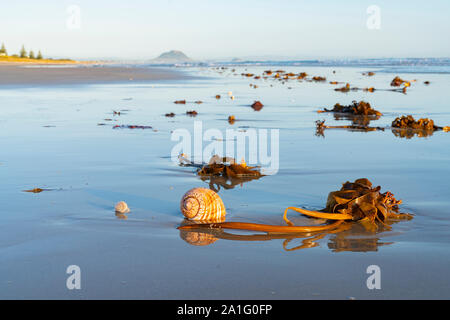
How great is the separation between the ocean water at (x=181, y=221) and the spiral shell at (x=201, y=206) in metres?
0.16

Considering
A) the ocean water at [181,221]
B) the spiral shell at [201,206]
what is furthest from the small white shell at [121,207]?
the spiral shell at [201,206]

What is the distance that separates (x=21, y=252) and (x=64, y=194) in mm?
1622

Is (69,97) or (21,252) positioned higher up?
(69,97)

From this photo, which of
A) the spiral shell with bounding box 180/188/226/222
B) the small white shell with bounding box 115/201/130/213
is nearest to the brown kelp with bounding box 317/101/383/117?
the spiral shell with bounding box 180/188/226/222

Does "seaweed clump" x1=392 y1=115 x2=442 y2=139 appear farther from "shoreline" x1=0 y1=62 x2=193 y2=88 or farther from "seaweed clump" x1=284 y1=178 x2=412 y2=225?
"shoreline" x1=0 y1=62 x2=193 y2=88

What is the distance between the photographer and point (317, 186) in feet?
18.6

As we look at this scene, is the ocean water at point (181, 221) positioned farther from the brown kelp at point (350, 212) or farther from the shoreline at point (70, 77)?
the shoreline at point (70, 77)

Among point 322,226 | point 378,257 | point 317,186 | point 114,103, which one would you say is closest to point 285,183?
point 317,186

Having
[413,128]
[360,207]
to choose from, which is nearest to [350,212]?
[360,207]

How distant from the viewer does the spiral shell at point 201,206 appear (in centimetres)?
434

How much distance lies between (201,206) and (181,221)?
0.77ft

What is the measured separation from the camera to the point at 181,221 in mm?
4426

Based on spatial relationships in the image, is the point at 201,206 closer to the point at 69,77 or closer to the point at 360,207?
the point at 360,207
